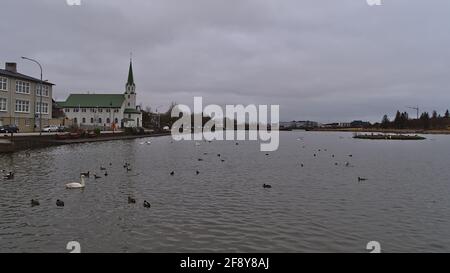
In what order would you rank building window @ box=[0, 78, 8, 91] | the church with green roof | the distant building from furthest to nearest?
the church with green roof < the distant building < building window @ box=[0, 78, 8, 91]

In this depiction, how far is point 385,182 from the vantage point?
3055 centimetres

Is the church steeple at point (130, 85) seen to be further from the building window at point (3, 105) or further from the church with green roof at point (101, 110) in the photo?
the building window at point (3, 105)

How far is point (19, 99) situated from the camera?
7669cm

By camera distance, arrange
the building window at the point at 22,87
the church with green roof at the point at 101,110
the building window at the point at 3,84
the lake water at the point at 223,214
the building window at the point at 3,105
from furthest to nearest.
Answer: the church with green roof at the point at 101,110, the building window at the point at 22,87, the building window at the point at 3,105, the building window at the point at 3,84, the lake water at the point at 223,214

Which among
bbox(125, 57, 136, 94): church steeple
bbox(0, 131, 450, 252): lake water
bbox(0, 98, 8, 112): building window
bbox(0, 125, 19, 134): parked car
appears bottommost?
bbox(0, 131, 450, 252): lake water

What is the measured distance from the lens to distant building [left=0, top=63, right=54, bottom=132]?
72.6 meters

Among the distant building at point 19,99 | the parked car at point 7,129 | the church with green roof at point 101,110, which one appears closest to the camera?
the parked car at point 7,129

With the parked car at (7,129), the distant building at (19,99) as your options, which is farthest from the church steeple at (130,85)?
the parked car at (7,129)

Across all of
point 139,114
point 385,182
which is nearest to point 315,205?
point 385,182

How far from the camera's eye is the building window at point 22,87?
251ft

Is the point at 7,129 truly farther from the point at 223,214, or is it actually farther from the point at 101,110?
the point at 101,110

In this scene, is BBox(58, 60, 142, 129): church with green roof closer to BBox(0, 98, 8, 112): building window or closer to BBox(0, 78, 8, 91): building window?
BBox(0, 98, 8, 112): building window

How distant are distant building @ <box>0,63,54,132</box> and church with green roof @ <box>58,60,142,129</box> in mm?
73949

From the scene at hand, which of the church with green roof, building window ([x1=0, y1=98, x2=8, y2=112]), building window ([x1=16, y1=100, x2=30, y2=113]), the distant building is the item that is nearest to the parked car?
the distant building
